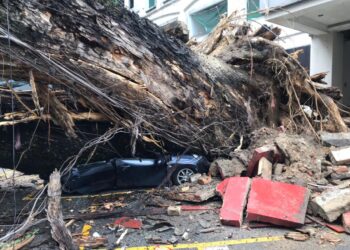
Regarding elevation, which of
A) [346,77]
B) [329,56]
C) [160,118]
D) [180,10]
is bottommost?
[160,118]

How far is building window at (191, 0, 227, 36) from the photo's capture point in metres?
17.3

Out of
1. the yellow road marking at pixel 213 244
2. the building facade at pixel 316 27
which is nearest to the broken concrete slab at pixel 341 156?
the yellow road marking at pixel 213 244

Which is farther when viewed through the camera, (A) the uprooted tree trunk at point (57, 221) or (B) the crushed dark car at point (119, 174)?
(B) the crushed dark car at point (119, 174)

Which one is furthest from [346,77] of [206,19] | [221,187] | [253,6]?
[221,187]

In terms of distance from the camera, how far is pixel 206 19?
60.8 ft

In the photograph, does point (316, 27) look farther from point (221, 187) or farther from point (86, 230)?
point (86, 230)

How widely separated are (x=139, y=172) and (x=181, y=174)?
2.85 feet

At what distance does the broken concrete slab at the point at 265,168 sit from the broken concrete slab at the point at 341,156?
3.36ft

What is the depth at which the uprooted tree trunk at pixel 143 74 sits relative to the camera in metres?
4.98

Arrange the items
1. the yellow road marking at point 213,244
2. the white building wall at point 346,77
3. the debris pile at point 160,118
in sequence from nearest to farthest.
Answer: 1. the yellow road marking at point 213,244
2. the debris pile at point 160,118
3. the white building wall at point 346,77

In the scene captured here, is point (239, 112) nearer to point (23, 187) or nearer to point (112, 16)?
point (112, 16)

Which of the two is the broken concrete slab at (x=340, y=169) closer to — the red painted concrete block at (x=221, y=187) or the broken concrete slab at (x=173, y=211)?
the red painted concrete block at (x=221, y=187)

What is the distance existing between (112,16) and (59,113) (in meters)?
1.65

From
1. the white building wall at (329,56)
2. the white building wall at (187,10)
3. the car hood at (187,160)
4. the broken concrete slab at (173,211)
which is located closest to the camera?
the broken concrete slab at (173,211)
